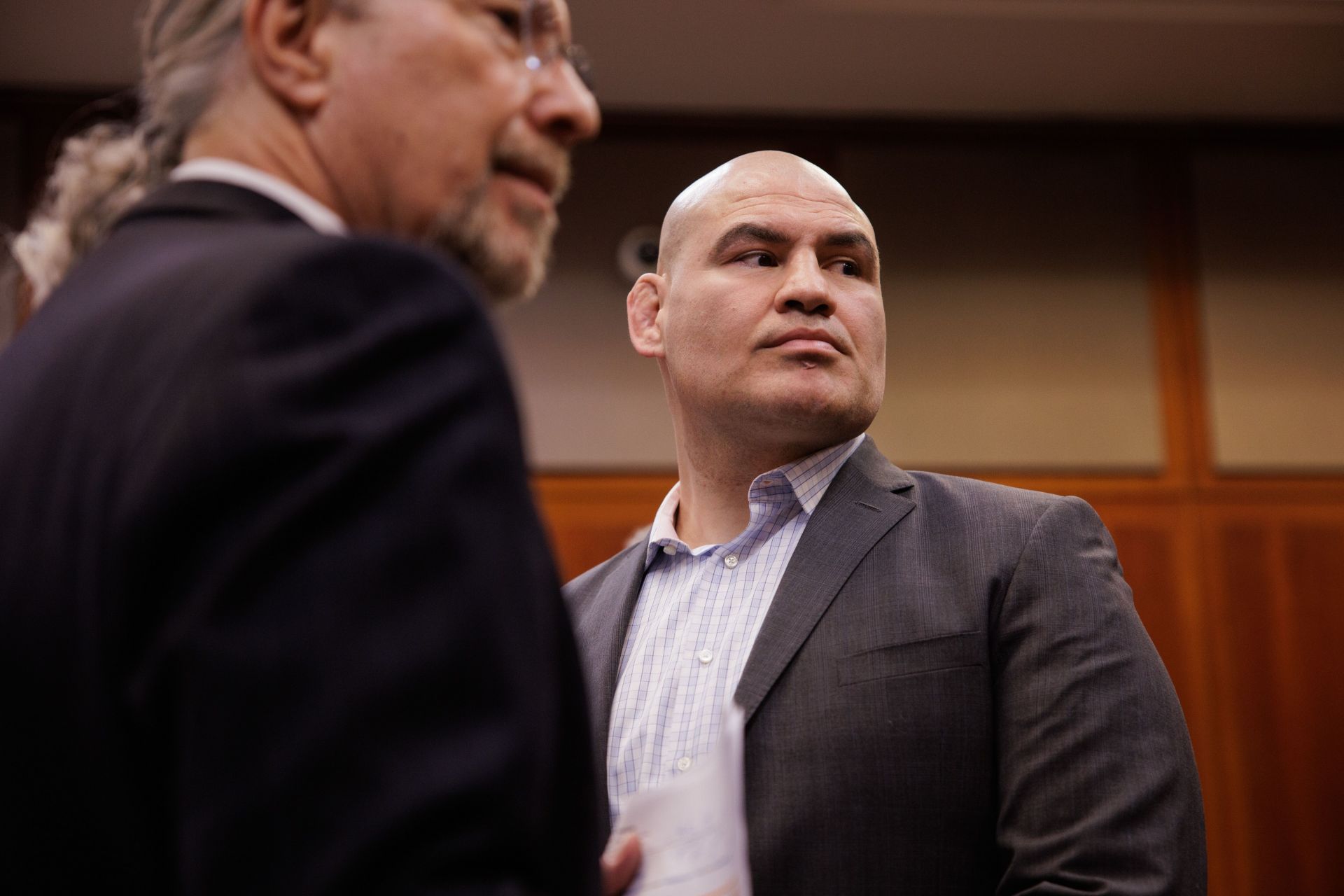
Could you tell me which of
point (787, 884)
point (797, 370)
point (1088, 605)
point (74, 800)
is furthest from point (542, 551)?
point (797, 370)

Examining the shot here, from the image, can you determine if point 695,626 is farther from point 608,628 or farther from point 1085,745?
point 1085,745

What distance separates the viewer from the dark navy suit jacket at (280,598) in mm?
489

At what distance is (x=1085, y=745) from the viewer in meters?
1.33

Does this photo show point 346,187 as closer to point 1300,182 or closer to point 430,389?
point 430,389

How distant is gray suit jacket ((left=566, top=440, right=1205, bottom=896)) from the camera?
1.30m

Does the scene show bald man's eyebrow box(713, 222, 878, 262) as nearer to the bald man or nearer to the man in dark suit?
the bald man

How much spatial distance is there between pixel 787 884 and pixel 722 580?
46cm

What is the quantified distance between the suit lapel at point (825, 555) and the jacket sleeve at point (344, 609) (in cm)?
91

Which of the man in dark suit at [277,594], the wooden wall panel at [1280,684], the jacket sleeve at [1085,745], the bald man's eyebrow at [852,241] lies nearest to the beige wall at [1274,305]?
the wooden wall panel at [1280,684]

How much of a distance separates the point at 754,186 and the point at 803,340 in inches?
11.6

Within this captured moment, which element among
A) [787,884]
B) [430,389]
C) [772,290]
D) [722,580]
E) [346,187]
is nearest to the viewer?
[430,389]

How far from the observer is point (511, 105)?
796 mm

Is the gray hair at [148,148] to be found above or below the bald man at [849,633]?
above

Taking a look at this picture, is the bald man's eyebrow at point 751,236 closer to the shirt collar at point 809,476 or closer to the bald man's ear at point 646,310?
the bald man's ear at point 646,310
